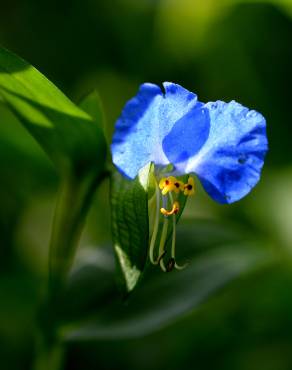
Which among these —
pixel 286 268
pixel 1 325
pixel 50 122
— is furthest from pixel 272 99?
pixel 50 122

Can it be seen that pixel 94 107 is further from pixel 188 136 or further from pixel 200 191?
pixel 200 191

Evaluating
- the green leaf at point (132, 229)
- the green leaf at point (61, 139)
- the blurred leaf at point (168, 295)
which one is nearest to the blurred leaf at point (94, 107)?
the green leaf at point (61, 139)

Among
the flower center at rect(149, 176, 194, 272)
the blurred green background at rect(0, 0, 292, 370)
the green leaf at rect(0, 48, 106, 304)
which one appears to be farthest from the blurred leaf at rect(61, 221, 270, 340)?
the flower center at rect(149, 176, 194, 272)

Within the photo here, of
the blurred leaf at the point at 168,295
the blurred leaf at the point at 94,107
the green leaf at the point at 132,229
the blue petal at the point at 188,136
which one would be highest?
the blue petal at the point at 188,136

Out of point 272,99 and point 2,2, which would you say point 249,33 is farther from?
point 2,2

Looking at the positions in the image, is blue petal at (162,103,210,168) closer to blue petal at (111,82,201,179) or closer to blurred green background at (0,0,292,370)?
blue petal at (111,82,201,179)

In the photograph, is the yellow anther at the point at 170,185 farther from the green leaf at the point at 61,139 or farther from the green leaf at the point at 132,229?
the green leaf at the point at 61,139
